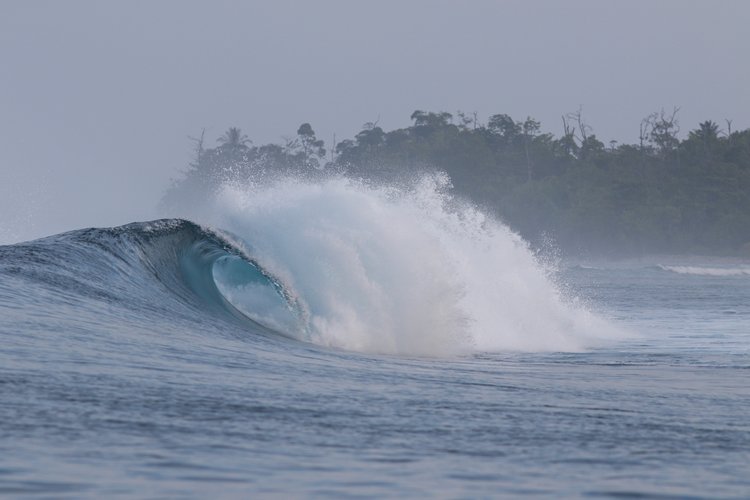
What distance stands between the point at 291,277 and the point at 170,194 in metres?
148

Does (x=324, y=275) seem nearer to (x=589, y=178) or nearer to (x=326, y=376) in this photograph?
(x=326, y=376)

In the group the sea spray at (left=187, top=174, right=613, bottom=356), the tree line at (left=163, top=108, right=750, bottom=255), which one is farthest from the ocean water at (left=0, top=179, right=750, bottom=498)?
the tree line at (left=163, top=108, right=750, bottom=255)

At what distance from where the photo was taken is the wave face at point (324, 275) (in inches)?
467

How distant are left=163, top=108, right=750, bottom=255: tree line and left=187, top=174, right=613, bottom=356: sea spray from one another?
71862mm

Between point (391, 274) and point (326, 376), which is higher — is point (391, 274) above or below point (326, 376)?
above

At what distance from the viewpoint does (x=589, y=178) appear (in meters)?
103

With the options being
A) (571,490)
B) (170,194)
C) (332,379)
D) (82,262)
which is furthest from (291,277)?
(170,194)

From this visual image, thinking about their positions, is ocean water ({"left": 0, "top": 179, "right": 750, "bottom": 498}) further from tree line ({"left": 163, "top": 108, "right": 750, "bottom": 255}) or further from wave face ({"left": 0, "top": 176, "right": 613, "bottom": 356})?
tree line ({"left": 163, "top": 108, "right": 750, "bottom": 255})

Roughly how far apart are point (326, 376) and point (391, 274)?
7718 millimetres

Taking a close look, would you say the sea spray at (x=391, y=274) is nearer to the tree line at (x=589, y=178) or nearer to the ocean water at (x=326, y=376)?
the ocean water at (x=326, y=376)

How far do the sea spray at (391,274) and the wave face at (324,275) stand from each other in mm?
23

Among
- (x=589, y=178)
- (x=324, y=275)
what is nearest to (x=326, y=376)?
(x=324, y=275)

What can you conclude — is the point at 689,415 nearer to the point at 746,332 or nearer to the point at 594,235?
the point at 746,332

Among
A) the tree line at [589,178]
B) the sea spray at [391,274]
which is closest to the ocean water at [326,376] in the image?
the sea spray at [391,274]
